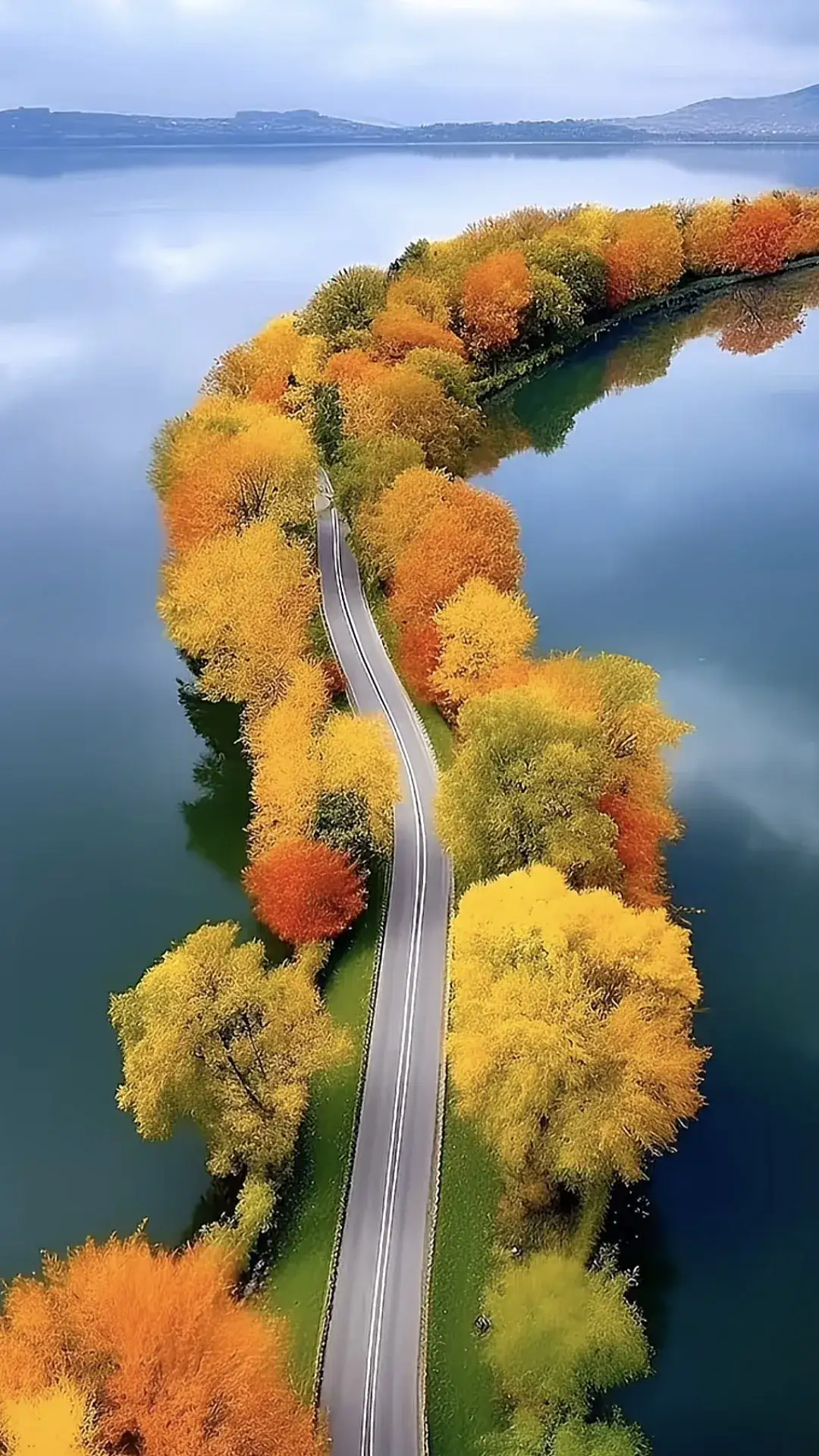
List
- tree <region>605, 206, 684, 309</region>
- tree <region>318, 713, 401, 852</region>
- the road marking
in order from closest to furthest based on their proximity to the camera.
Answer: the road marking, tree <region>318, 713, 401, 852</region>, tree <region>605, 206, 684, 309</region>

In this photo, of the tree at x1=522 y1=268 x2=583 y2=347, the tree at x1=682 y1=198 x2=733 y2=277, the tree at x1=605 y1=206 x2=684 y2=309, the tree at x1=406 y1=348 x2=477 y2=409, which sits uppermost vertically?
the tree at x1=682 y1=198 x2=733 y2=277

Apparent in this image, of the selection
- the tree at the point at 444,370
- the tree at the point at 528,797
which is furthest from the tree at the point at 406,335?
the tree at the point at 528,797

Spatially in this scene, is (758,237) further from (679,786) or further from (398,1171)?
(398,1171)

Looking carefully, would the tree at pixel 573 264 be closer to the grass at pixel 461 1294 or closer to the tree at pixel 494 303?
the tree at pixel 494 303

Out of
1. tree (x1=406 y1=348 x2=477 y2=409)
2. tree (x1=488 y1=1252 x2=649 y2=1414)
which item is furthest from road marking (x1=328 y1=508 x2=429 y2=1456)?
tree (x1=406 y1=348 x2=477 y2=409)

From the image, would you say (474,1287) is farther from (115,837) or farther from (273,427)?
(273,427)

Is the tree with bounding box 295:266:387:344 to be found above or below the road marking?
above

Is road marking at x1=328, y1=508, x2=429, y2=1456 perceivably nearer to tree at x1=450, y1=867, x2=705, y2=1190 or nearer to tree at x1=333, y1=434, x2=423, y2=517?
tree at x1=450, y1=867, x2=705, y2=1190
